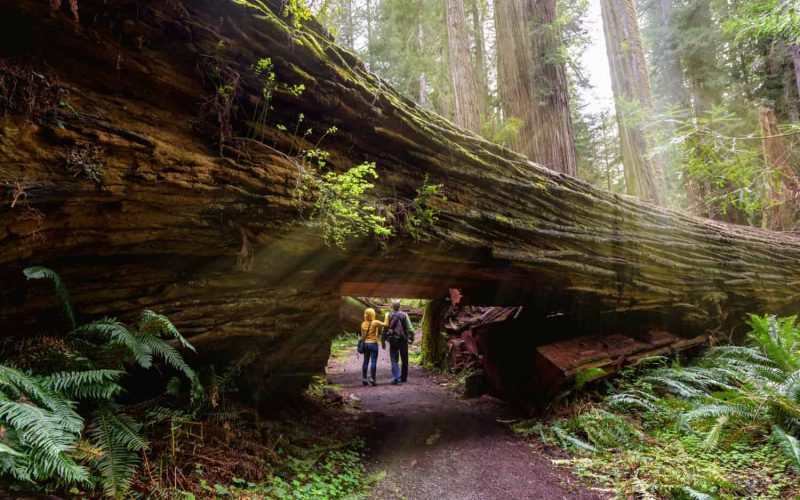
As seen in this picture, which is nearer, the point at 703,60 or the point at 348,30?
the point at 703,60

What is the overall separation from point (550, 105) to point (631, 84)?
6.79 meters

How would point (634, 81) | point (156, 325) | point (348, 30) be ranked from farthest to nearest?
point (348, 30), point (634, 81), point (156, 325)

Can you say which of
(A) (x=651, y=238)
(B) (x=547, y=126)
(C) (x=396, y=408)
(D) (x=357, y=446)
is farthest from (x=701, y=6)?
(D) (x=357, y=446)

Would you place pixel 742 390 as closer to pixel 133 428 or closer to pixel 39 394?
pixel 133 428

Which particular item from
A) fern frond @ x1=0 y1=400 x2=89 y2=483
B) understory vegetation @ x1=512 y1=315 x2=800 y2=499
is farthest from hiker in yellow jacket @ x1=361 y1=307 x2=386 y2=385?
fern frond @ x1=0 y1=400 x2=89 y2=483

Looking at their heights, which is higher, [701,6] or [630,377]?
[701,6]

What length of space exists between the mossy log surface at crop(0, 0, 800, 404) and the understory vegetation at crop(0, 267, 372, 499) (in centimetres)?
31

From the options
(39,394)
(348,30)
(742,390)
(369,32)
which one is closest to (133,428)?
(39,394)

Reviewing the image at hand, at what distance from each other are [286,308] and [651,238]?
20.1ft

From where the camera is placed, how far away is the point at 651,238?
6.50 meters

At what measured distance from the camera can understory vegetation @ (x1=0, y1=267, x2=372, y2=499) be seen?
202 cm

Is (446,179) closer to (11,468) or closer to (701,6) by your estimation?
(11,468)

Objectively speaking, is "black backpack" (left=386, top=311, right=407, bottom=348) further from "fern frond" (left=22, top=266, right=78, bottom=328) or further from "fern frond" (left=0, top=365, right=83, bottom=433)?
"fern frond" (left=0, top=365, right=83, bottom=433)

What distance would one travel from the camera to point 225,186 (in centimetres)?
308
